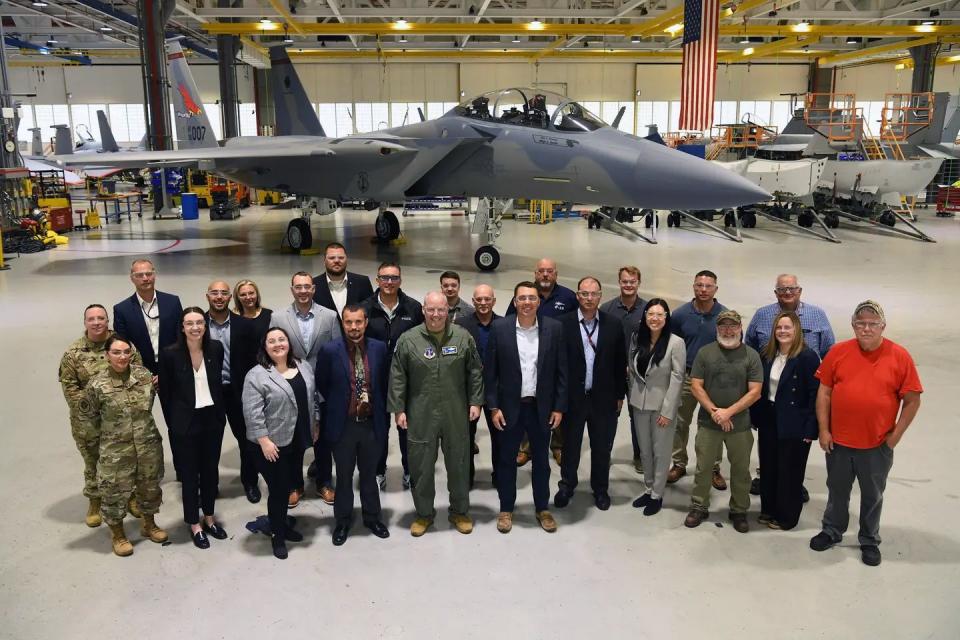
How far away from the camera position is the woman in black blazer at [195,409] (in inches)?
166

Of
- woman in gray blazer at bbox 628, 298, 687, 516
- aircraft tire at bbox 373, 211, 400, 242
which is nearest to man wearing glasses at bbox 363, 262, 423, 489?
woman in gray blazer at bbox 628, 298, 687, 516

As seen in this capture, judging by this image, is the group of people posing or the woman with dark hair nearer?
the group of people posing

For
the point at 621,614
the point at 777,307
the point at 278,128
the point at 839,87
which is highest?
the point at 839,87

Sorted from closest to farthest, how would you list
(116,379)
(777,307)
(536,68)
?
(116,379), (777,307), (536,68)

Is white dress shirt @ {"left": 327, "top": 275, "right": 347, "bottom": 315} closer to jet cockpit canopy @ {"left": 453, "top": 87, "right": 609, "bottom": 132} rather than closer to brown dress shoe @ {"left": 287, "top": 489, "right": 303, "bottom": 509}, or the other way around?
brown dress shoe @ {"left": 287, "top": 489, "right": 303, "bottom": 509}

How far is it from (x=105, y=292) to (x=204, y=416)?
29.2 ft

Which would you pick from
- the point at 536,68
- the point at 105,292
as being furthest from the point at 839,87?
the point at 105,292

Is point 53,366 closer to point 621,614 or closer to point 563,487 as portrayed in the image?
point 563,487

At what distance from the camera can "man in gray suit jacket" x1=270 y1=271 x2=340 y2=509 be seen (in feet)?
15.8

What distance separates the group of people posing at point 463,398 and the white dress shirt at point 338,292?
0.65 m

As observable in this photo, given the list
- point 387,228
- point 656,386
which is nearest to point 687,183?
point 656,386

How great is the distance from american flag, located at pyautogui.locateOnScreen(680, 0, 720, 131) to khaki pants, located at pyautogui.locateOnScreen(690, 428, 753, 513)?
1699cm

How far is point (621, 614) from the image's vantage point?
3.76 meters

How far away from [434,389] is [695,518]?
1970 millimetres
